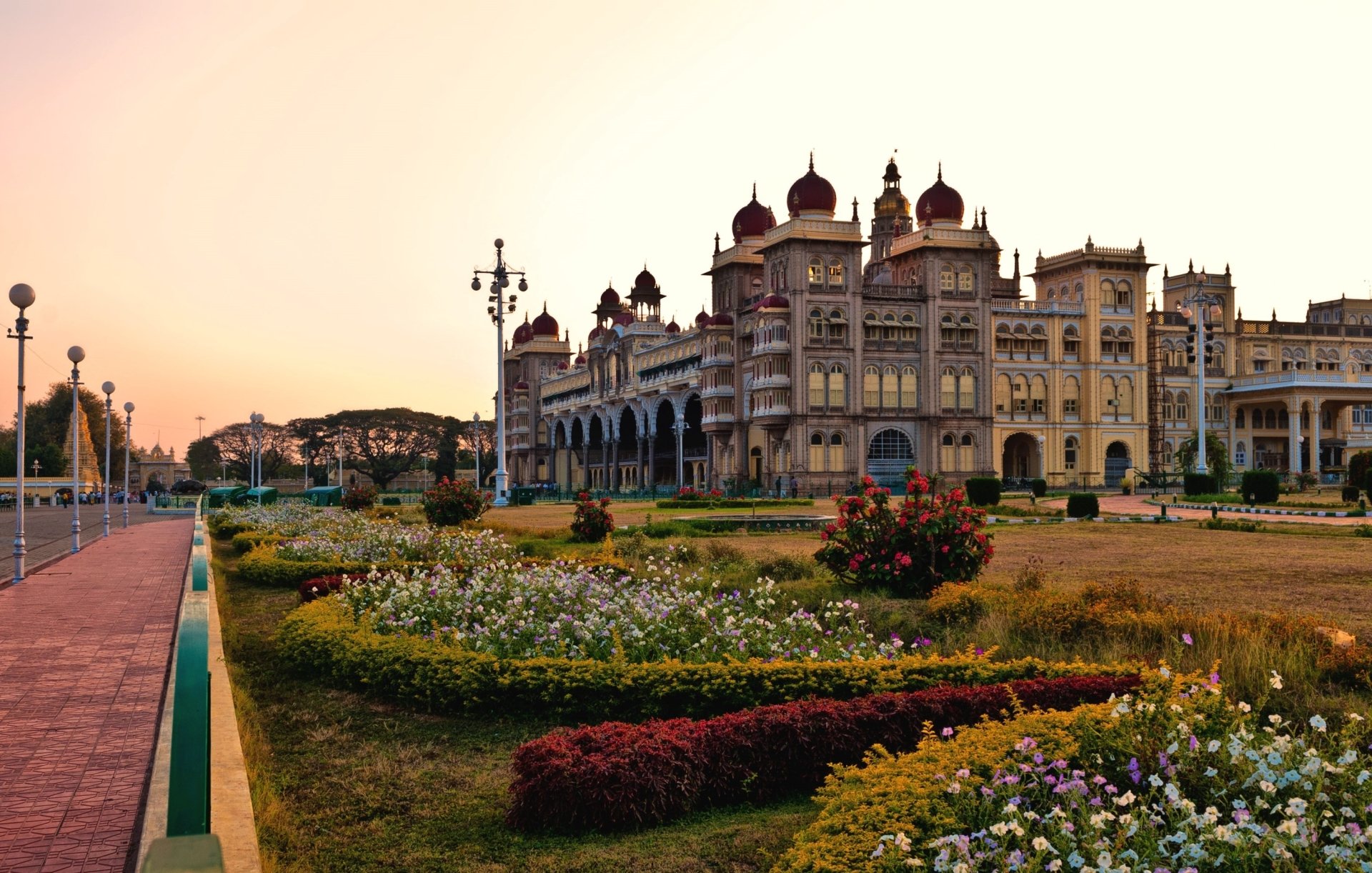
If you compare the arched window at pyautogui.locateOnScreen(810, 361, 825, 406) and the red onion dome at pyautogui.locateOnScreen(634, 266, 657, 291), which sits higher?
the red onion dome at pyautogui.locateOnScreen(634, 266, 657, 291)

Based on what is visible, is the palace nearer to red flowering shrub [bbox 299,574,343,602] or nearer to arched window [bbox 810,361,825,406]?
arched window [bbox 810,361,825,406]

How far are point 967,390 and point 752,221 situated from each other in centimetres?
1591

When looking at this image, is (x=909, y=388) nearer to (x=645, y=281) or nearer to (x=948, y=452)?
(x=948, y=452)

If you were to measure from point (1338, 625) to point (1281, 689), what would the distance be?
3282 mm

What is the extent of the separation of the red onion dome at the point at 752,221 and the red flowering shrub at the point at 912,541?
179 feet

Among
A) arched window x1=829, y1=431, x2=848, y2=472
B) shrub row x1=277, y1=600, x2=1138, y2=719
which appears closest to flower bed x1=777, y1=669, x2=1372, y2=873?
shrub row x1=277, y1=600, x2=1138, y2=719

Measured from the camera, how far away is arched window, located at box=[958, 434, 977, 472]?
203ft

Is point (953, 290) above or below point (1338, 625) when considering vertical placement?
above

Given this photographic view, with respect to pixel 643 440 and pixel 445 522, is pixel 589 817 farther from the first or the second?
pixel 643 440

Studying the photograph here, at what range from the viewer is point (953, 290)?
62094mm

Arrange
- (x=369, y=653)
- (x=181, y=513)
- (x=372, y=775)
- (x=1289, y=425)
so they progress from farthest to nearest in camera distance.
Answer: (x=1289, y=425) < (x=181, y=513) < (x=369, y=653) < (x=372, y=775)

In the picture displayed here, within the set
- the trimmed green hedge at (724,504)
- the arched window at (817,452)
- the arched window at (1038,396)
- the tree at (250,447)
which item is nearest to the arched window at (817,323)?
the arched window at (817,452)

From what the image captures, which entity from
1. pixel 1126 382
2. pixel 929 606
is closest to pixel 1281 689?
pixel 929 606

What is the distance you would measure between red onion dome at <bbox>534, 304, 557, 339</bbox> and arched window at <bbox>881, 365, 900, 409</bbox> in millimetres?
42172
